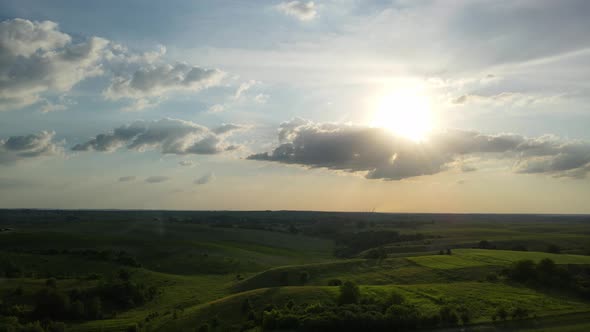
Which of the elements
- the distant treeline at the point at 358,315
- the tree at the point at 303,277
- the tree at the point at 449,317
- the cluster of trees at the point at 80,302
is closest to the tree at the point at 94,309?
the cluster of trees at the point at 80,302

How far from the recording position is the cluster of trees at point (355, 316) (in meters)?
49.8

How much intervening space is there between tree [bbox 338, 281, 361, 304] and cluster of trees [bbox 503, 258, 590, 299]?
3177 centimetres

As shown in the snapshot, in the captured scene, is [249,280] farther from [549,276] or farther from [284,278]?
[549,276]

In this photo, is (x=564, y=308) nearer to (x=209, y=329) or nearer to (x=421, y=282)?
(x=421, y=282)

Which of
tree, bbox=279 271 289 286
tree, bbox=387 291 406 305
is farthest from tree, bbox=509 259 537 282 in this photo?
tree, bbox=279 271 289 286

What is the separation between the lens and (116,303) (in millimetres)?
71438

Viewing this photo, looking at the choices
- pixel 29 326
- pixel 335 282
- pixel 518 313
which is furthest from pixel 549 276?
pixel 29 326

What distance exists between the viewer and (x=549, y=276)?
2820 inches

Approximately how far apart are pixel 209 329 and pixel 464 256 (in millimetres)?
69511

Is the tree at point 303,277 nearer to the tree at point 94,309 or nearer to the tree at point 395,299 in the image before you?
the tree at point 395,299

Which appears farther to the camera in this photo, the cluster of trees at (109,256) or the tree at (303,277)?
the cluster of trees at (109,256)

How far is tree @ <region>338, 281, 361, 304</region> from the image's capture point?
57.2 metres

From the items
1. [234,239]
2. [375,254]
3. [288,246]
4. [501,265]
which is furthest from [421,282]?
[234,239]

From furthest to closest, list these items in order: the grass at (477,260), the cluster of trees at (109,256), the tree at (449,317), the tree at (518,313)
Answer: the cluster of trees at (109,256) → the grass at (477,260) → the tree at (518,313) → the tree at (449,317)
